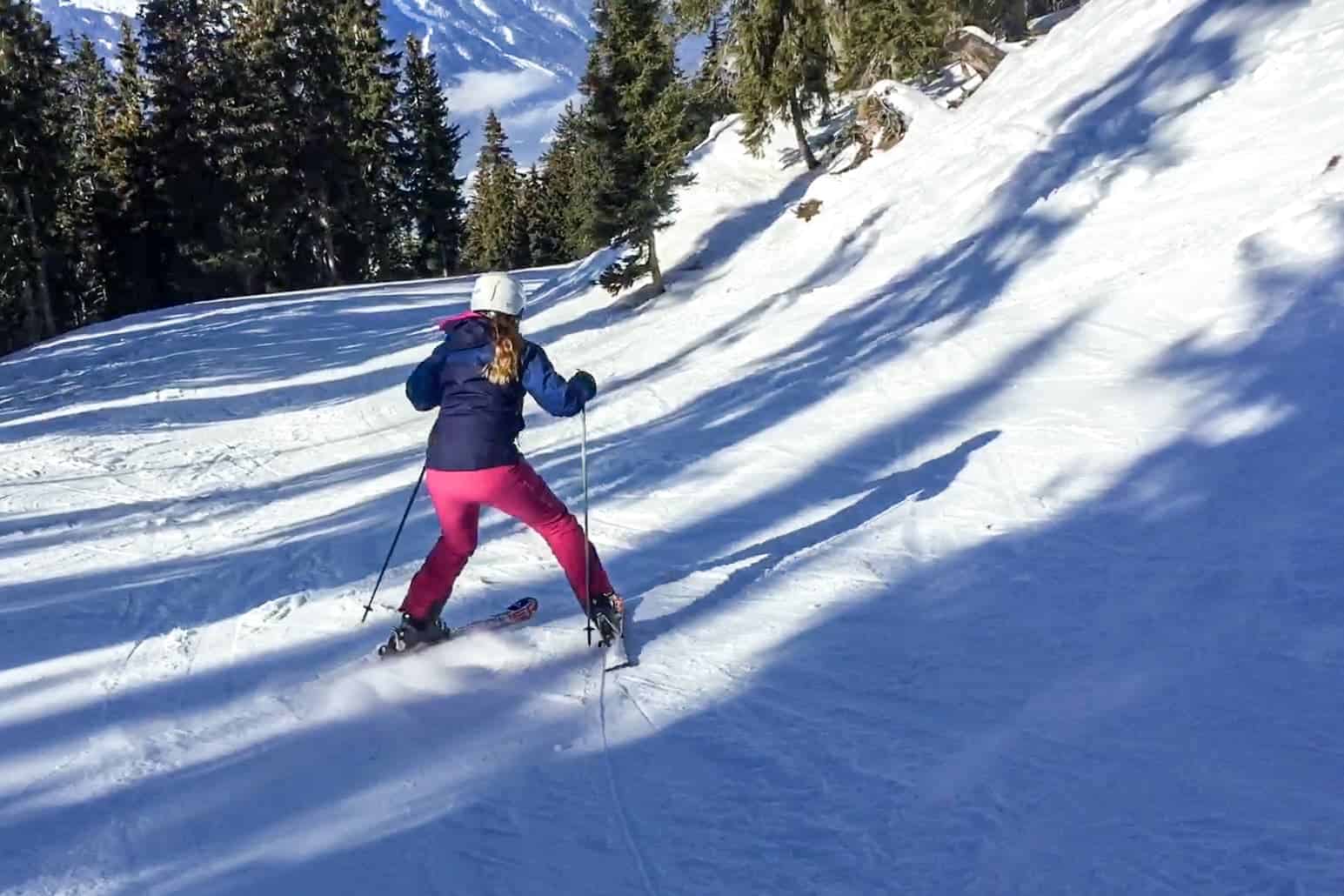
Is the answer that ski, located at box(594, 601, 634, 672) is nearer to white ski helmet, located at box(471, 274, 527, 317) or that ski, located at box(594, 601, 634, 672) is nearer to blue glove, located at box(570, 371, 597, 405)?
blue glove, located at box(570, 371, 597, 405)

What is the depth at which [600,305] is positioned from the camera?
2117cm

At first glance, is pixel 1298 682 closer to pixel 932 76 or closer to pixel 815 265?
pixel 815 265

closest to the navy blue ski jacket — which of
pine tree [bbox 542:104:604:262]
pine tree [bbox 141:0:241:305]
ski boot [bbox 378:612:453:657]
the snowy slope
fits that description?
ski boot [bbox 378:612:453:657]

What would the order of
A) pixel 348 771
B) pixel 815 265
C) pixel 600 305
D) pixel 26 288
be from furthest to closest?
pixel 26 288, pixel 600 305, pixel 815 265, pixel 348 771

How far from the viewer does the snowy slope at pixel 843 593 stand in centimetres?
392

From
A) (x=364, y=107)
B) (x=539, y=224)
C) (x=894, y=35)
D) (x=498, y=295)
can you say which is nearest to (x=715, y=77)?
(x=894, y=35)

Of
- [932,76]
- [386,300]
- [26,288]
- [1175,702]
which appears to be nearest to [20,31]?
[26,288]

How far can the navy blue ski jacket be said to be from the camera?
209 inches

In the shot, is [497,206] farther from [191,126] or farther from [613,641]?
[613,641]

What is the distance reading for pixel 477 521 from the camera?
5535 millimetres

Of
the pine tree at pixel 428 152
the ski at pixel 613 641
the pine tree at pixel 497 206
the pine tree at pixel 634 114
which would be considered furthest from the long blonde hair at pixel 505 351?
the pine tree at pixel 497 206

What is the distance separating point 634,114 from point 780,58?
5.01 metres

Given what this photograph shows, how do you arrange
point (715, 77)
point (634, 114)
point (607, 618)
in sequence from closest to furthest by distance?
point (607, 618)
point (634, 114)
point (715, 77)

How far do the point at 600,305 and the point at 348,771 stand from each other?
17.2m
